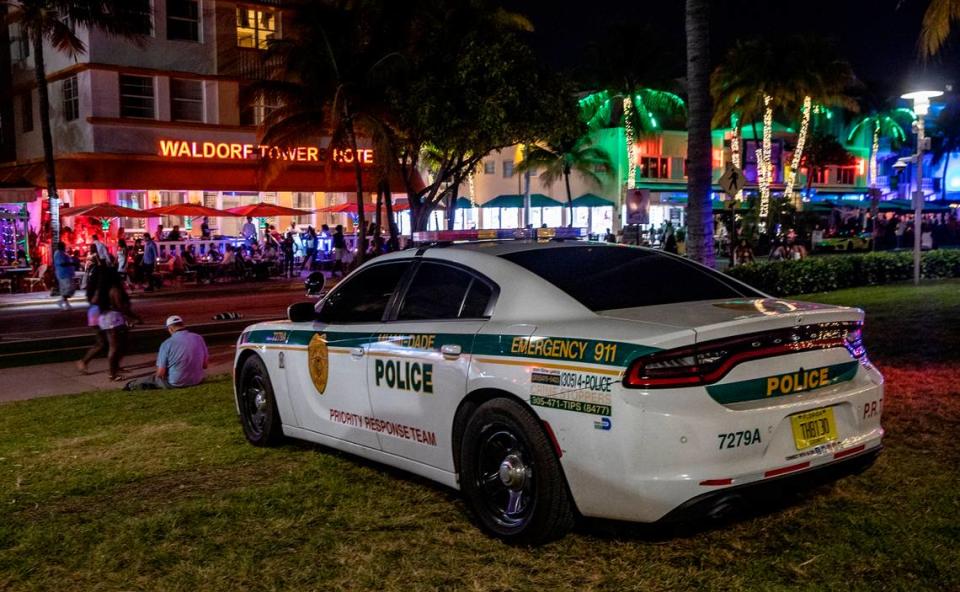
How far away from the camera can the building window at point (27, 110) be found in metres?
37.2

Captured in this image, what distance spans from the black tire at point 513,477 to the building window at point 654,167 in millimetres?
51041

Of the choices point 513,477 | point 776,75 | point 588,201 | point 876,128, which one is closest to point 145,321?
point 513,477

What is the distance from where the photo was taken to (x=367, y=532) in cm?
503

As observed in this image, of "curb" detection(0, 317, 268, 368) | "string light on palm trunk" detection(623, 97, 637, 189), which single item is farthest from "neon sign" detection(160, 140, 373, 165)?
"curb" detection(0, 317, 268, 368)

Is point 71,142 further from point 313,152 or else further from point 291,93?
point 291,93

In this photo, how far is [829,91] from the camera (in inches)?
1980

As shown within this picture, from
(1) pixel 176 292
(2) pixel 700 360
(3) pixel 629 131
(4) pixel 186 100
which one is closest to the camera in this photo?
(2) pixel 700 360

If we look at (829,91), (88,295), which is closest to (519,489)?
(88,295)

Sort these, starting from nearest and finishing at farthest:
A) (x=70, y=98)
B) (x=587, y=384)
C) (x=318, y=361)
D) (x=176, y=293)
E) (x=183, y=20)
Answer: (x=587, y=384) < (x=318, y=361) < (x=176, y=293) < (x=70, y=98) < (x=183, y=20)

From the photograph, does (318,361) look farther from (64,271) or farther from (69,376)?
(64,271)

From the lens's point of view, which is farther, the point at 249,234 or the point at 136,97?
the point at 136,97

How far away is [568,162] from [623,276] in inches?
1797

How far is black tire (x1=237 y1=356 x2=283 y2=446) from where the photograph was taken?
6.80 meters

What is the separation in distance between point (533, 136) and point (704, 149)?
40.8ft
